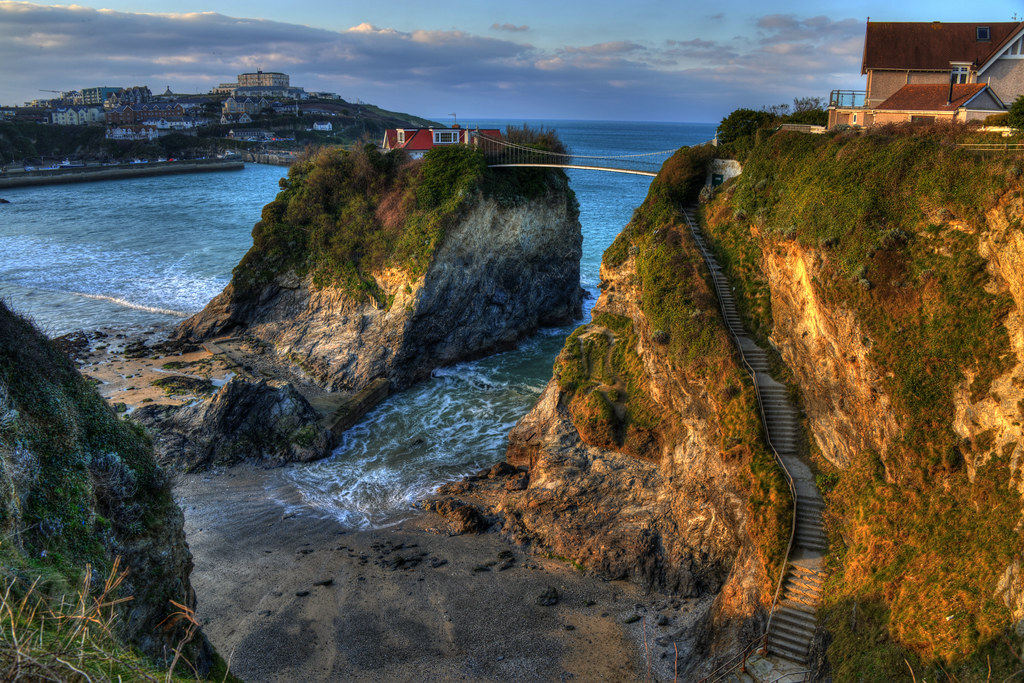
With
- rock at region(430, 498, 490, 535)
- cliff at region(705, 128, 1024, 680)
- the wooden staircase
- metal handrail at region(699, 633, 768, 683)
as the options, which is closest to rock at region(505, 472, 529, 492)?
rock at region(430, 498, 490, 535)

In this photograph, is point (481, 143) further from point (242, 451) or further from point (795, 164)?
point (242, 451)

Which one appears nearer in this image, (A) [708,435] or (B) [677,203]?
(A) [708,435]

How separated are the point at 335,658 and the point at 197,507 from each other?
11.7 meters

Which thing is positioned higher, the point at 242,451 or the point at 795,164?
the point at 795,164

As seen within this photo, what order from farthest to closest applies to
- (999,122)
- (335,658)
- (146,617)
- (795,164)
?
(795,164)
(999,122)
(335,658)
(146,617)

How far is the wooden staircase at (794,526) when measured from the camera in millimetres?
20016

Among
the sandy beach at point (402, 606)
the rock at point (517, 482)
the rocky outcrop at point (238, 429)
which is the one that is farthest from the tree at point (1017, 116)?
the rocky outcrop at point (238, 429)

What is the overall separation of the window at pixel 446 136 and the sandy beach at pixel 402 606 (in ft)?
119

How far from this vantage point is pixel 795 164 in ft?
105

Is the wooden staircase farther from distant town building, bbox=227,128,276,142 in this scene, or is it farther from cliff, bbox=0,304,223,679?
distant town building, bbox=227,128,276,142

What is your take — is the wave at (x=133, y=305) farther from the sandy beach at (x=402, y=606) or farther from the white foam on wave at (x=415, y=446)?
the sandy beach at (x=402, y=606)

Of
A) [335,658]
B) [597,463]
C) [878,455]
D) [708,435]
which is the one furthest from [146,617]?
[878,455]

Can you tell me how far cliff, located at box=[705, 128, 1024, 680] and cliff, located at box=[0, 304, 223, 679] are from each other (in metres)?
17.8

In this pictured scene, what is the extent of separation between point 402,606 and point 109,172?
13993cm
